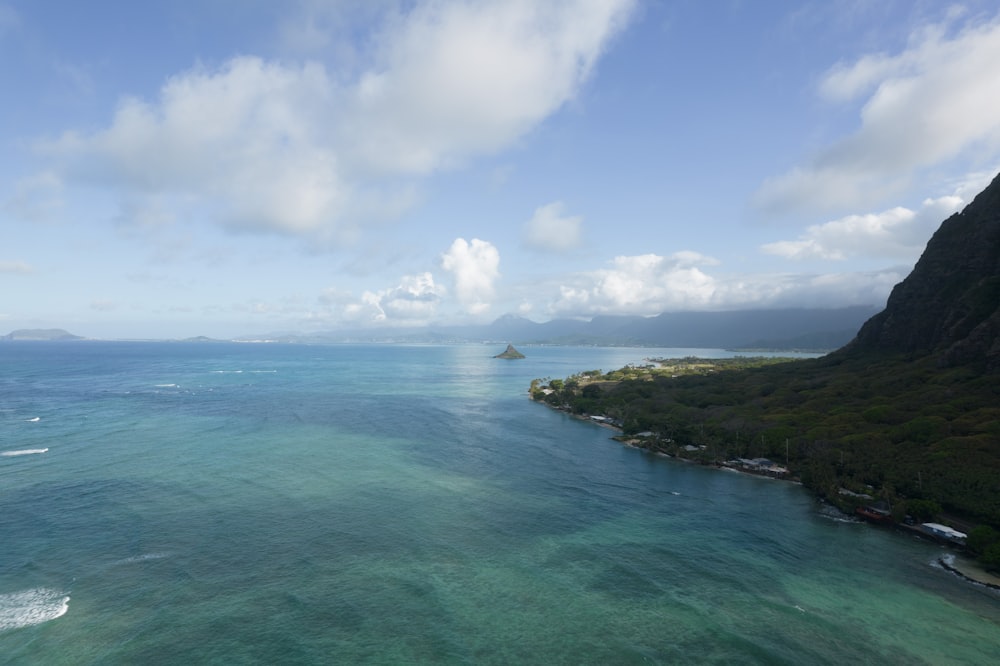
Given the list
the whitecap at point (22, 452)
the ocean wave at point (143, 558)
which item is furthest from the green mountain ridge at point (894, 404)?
the whitecap at point (22, 452)

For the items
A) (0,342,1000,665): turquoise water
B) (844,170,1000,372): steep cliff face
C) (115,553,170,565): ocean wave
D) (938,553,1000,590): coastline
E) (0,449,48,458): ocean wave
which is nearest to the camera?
(0,342,1000,665): turquoise water

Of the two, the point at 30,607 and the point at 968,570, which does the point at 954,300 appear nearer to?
the point at 968,570

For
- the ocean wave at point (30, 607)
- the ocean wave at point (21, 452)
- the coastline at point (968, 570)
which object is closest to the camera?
the ocean wave at point (30, 607)

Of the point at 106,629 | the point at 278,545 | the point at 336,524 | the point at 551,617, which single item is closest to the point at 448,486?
the point at 336,524

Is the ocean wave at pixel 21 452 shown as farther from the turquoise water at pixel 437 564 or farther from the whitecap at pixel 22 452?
the turquoise water at pixel 437 564

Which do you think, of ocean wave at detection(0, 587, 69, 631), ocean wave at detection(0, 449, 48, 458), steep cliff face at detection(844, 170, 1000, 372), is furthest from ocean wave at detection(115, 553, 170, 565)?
steep cliff face at detection(844, 170, 1000, 372)

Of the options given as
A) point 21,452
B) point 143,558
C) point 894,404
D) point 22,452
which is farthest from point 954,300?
point 21,452

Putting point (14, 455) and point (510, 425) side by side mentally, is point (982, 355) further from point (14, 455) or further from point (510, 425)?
point (14, 455)

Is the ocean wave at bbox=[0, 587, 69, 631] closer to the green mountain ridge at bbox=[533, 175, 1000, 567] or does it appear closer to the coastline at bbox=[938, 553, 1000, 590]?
the coastline at bbox=[938, 553, 1000, 590]
